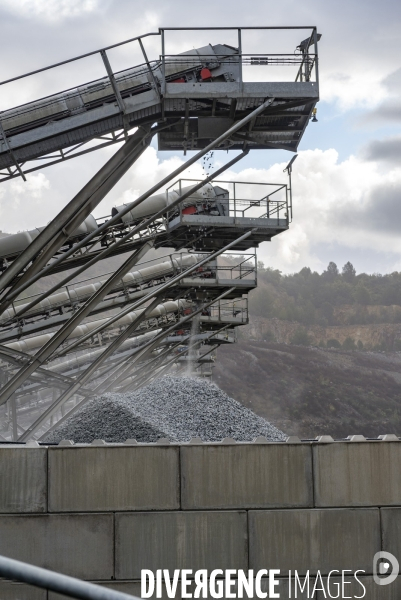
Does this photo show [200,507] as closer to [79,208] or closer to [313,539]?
[313,539]

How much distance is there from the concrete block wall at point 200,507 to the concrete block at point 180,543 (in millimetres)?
10

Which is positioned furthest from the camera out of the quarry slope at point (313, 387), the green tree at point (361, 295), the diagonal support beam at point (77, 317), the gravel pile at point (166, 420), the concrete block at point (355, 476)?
the green tree at point (361, 295)

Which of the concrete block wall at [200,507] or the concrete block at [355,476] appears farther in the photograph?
the concrete block at [355,476]

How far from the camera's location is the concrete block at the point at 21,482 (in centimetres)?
907

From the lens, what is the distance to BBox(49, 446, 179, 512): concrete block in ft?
29.6

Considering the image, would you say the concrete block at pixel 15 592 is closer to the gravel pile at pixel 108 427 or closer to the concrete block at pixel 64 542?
the concrete block at pixel 64 542

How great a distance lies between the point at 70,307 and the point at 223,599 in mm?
19110

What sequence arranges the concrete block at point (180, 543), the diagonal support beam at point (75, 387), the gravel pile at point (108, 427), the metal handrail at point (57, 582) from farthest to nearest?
the diagonal support beam at point (75, 387) < the gravel pile at point (108, 427) < the concrete block at point (180, 543) < the metal handrail at point (57, 582)

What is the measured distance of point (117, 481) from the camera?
9062 mm

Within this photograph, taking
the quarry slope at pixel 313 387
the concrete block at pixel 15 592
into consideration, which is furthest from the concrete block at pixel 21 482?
the quarry slope at pixel 313 387

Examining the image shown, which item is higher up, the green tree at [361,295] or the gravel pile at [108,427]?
the green tree at [361,295]

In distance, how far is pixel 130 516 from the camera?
9.02m

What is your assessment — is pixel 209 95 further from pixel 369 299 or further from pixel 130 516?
pixel 369 299

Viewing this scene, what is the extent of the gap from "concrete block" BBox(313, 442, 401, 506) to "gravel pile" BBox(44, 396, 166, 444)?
12.7ft
